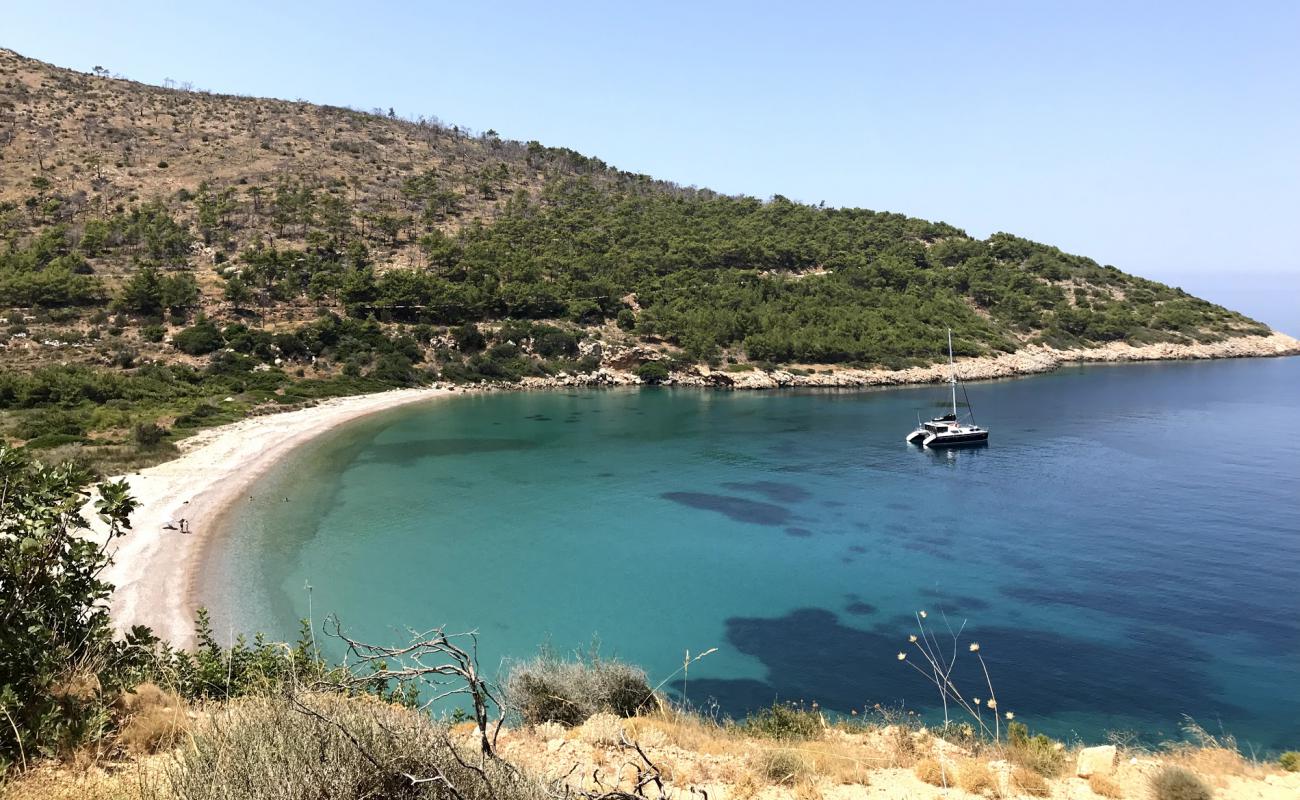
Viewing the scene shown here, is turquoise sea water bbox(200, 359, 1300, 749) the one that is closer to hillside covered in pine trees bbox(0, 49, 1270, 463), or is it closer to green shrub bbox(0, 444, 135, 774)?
green shrub bbox(0, 444, 135, 774)

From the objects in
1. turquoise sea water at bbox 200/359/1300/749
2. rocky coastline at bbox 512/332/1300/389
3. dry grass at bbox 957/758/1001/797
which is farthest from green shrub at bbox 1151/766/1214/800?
rocky coastline at bbox 512/332/1300/389

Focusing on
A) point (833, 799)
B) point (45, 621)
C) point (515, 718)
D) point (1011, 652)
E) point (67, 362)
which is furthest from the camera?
point (67, 362)

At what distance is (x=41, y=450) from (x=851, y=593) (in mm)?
33933

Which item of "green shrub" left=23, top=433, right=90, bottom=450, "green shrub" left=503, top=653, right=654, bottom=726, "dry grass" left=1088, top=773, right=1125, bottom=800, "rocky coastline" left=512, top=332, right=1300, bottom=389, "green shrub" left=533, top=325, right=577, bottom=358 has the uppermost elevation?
"green shrub" left=533, top=325, right=577, bottom=358

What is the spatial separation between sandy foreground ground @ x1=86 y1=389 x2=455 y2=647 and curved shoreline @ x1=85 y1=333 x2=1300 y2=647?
27 millimetres

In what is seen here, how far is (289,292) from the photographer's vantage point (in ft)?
208

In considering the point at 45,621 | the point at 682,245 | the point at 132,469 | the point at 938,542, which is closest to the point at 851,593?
the point at 938,542

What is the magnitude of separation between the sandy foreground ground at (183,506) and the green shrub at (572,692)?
7275 millimetres

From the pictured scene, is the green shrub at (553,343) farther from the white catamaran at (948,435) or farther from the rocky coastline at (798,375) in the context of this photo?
the white catamaran at (948,435)

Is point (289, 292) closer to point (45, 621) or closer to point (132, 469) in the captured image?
point (132, 469)

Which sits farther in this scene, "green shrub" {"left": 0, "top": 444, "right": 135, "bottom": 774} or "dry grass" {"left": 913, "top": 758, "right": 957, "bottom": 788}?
"dry grass" {"left": 913, "top": 758, "right": 957, "bottom": 788}

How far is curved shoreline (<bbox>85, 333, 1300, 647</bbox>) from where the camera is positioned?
18.6m

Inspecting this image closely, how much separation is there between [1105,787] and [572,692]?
738 cm

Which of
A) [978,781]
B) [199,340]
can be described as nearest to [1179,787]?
[978,781]
